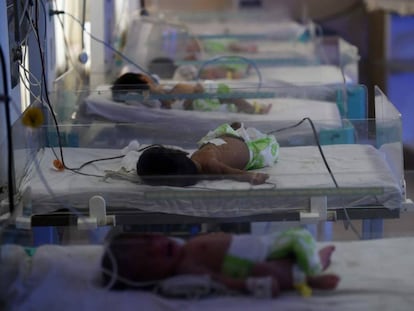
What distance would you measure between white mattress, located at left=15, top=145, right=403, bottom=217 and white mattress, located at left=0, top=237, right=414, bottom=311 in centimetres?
47

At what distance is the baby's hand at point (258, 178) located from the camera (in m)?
2.53

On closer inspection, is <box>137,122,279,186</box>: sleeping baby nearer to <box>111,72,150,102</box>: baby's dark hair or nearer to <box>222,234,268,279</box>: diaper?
<box>222,234,268,279</box>: diaper

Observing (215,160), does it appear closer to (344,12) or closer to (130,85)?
(130,85)

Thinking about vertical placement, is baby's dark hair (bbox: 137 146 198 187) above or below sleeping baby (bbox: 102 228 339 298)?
above

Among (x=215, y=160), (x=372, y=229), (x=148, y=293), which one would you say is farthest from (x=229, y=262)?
(x=215, y=160)

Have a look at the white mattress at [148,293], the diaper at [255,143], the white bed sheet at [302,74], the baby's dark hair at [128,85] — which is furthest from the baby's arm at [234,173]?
the white bed sheet at [302,74]

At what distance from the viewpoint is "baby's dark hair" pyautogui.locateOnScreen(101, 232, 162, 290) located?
1.74 m

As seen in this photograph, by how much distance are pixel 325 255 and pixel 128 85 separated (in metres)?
2.25

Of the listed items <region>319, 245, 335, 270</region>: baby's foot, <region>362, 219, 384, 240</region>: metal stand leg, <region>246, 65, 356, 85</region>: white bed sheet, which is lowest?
<region>362, 219, 384, 240</region>: metal stand leg

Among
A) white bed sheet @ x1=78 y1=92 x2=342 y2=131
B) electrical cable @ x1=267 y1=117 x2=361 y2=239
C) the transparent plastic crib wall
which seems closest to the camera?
electrical cable @ x1=267 y1=117 x2=361 y2=239

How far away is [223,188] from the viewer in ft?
7.86

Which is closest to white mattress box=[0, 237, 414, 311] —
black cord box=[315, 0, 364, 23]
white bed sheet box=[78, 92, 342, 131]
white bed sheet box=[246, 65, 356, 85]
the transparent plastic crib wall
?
the transparent plastic crib wall

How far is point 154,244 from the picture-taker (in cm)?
179

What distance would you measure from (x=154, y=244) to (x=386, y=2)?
6.98 metres
